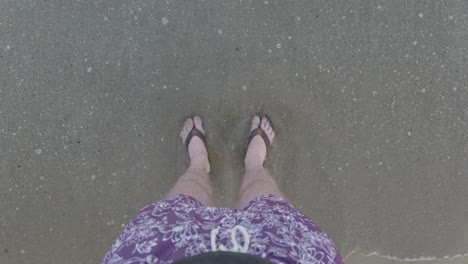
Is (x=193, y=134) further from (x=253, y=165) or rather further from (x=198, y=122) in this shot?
(x=253, y=165)

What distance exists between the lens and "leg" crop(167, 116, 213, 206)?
76.9 inches

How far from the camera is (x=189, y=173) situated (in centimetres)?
215

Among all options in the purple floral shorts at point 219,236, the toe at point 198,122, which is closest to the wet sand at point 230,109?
the toe at point 198,122

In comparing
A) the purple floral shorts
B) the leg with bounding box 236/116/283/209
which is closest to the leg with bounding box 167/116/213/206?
the leg with bounding box 236/116/283/209

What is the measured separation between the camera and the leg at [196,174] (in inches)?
76.9

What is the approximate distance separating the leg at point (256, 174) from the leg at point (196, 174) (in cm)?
18

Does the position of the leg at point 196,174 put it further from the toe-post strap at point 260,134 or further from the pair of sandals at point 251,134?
the toe-post strap at point 260,134

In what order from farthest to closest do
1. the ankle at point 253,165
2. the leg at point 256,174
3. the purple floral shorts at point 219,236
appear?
the ankle at point 253,165 → the leg at point 256,174 → the purple floral shorts at point 219,236

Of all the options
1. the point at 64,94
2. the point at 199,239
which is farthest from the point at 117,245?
the point at 64,94

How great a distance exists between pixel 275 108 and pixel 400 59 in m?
0.71

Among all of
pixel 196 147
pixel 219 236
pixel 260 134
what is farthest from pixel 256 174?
pixel 219 236

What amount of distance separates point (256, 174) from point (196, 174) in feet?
0.99

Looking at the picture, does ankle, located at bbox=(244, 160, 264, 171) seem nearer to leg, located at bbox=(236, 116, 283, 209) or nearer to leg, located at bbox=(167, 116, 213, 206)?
leg, located at bbox=(236, 116, 283, 209)

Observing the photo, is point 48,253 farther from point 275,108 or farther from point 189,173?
point 275,108
